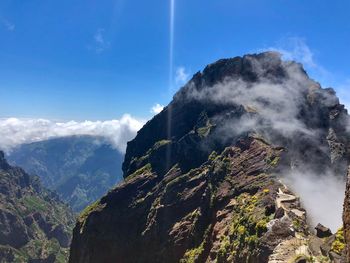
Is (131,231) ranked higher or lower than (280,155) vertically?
lower

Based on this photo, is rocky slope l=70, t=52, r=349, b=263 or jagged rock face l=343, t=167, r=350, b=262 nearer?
jagged rock face l=343, t=167, r=350, b=262

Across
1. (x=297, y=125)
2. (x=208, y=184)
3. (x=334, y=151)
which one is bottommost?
(x=208, y=184)

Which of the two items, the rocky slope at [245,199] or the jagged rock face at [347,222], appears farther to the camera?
the rocky slope at [245,199]

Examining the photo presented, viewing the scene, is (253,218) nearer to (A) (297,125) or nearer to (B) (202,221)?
(B) (202,221)

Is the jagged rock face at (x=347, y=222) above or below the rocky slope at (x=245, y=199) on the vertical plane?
below

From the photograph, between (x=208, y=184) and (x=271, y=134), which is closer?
(x=208, y=184)

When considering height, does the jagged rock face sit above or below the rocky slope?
below

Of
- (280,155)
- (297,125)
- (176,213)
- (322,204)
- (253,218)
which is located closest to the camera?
(253,218)

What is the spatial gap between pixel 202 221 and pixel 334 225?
48.5 m

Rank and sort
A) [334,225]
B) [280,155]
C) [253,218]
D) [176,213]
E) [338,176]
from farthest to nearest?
1. [176,213]
2. [338,176]
3. [280,155]
4. [334,225]
5. [253,218]

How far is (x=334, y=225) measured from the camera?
12512 cm

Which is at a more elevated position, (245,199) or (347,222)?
(245,199)

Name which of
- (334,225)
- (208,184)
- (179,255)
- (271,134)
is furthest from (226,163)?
(334,225)

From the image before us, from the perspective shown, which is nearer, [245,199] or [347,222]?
[347,222]
